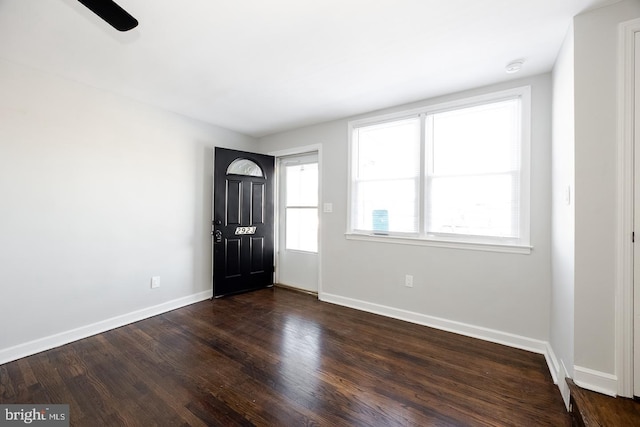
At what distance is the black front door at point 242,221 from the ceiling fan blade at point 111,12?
2321 millimetres

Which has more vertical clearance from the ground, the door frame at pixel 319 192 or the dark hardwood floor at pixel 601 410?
the door frame at pixel 319 192

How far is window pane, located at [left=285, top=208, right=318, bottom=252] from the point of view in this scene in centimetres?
397

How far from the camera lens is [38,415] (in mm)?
1604

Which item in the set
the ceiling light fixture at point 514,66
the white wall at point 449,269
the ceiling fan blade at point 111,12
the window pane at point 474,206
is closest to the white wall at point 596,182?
the ceiling light fixture at point 514,66

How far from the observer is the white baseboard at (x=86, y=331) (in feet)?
7.09

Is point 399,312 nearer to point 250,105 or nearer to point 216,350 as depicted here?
point 216,350

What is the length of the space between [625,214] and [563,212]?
379mm

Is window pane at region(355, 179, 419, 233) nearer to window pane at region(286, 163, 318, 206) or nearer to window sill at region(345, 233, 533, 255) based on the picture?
window sill at region(345, 233, 533, 255)

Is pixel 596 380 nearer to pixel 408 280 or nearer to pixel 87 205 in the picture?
pixel 408 280

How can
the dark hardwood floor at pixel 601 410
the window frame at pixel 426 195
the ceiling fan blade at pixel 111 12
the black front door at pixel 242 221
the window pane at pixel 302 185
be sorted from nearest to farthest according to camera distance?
1. the ceiling fan blade at pixel 111 12
2. the dark hardwood floor at pixel 601 410
3. the window frame at pixel 426 195
4. the black front door at pixel 242 221
5. the window pane at pixel 302 185

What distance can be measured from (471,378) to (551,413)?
45 cm

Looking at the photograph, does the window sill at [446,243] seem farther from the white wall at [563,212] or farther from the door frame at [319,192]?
the door frame at [319,192]

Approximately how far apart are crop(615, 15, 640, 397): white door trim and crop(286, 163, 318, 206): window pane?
9.88ft

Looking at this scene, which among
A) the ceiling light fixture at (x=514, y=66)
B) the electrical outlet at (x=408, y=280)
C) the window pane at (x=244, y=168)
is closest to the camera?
the ceiling light fixture at (x=514, y=66)
